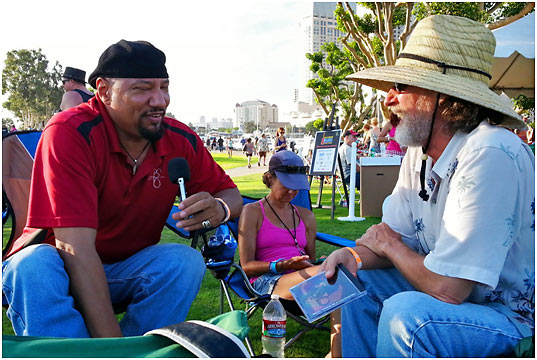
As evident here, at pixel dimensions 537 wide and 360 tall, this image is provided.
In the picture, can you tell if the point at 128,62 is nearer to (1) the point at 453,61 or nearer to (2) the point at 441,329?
(1) the point at 453,61

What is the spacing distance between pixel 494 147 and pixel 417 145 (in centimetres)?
44

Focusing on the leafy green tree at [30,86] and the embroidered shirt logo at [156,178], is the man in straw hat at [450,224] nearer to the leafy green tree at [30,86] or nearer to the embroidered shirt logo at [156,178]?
the embroidered shirt logo at [156,178]

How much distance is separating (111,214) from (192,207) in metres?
0.50

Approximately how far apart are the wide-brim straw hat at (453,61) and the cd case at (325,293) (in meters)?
0.92

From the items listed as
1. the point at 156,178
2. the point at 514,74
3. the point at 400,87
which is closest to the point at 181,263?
the point at 156,178

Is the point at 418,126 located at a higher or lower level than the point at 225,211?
higher

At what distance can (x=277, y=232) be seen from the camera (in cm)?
348

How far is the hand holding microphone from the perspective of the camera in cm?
214

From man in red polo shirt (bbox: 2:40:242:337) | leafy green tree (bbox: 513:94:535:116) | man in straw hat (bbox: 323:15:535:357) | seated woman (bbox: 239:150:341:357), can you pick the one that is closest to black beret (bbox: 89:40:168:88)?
man in red polo shirt (bbox: 2:40:242:337)

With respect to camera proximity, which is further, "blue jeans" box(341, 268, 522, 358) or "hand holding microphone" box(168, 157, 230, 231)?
"hand holding microphone" box(168, 157, 230, 231)

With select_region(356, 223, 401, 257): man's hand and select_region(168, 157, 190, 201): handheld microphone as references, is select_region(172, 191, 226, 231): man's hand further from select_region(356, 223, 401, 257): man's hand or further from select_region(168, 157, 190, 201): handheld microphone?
select_region(356, 223, 401, 257): man's hand

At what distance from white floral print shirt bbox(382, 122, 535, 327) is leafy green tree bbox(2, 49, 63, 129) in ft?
188

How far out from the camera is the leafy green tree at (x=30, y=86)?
5447 centimetres

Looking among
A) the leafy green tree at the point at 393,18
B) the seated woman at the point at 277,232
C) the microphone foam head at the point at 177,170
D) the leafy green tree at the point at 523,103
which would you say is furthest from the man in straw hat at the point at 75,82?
the leafy green tree at the point at 523,103
